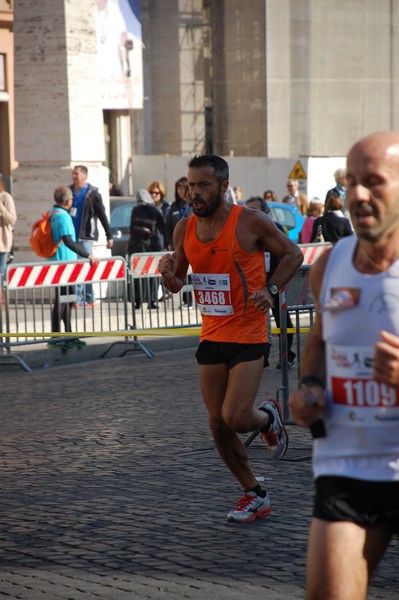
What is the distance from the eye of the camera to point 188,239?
22.9ft

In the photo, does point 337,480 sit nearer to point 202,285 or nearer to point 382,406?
point 382,406

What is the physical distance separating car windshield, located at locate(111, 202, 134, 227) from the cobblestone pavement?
12419 mm

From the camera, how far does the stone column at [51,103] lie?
19.5 meters

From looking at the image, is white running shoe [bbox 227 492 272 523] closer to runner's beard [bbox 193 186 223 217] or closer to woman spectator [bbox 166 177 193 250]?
runner's beard [bbox 193 186 223 217]

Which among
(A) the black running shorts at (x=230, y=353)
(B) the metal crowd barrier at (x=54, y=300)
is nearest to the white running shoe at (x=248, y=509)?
(A) the black running shorts at (x=230, y=353)

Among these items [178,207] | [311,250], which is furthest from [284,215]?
[311,250]

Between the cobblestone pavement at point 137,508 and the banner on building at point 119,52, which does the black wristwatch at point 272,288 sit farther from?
the banner on building at point 119,52

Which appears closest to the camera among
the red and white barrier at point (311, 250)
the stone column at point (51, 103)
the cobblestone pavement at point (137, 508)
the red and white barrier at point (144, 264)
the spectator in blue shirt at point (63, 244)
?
the cobblestone pavement at point (137, 508)

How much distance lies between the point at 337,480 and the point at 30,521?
3501 millimetres

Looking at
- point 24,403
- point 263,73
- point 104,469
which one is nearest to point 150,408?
point 24,403

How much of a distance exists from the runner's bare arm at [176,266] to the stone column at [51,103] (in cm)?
1269

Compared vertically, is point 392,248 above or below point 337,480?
above

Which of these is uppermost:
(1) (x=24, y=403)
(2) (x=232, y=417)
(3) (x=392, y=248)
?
(3) (x=392, y=248)

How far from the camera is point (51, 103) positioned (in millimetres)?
19734
